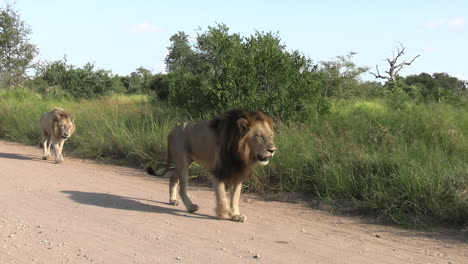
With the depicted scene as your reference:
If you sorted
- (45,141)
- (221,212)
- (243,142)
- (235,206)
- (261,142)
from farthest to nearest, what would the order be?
(45,141), (235,206), (221,212), (243,142), (261,142)

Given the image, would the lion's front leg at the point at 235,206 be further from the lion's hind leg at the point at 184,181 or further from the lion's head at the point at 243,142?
the lion's hind leg at the point at 184,181

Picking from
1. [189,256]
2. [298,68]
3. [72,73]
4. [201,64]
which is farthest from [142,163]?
[72,73]

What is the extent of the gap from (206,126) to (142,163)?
481cm

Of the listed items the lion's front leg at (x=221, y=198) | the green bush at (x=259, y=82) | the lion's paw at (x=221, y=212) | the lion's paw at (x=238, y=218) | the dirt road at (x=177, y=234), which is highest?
the green bush at (x=259, y=82)

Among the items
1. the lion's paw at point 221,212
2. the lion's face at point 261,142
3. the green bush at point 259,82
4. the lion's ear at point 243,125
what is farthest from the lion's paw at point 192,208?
the green bush at point 259,82

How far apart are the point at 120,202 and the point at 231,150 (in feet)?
7.47

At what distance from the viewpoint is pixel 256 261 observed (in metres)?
5.28

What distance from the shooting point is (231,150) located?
6.91 meters

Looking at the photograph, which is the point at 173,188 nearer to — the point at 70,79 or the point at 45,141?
the point at 45,141

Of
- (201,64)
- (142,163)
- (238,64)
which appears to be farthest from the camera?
(201,64)

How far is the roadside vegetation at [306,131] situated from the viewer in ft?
25.0

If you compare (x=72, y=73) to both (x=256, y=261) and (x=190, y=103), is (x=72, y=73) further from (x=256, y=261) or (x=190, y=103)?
(x=256, y=261)

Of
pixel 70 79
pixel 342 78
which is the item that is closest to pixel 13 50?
pixel 70 79

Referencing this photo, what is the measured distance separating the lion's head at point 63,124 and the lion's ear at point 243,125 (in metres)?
6.96
